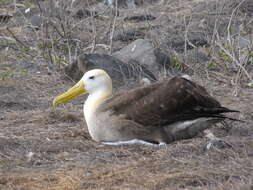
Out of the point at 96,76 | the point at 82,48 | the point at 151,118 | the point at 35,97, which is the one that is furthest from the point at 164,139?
the point at 82,48

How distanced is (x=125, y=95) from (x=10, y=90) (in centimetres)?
229

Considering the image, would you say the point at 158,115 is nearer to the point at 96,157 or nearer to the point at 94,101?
the point at 94,101

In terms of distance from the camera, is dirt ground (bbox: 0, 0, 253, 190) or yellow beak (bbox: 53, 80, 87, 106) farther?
yellow beak (bbox: 53, 80, 87, 106)

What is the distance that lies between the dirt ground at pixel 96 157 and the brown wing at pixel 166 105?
23 centimetres

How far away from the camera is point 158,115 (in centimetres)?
597

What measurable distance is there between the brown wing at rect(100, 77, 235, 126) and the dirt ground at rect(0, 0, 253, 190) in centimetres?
23

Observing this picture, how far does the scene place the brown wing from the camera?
5965mm

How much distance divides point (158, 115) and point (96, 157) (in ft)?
2.48

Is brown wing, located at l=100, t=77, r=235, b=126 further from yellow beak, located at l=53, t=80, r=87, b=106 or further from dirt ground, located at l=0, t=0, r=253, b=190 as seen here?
yellow beak, located at l=53, t=80, r=87, b=106

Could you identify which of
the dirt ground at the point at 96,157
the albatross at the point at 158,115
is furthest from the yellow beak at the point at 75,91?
the albatross at the point at 158,115

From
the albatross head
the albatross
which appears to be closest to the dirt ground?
the albatross

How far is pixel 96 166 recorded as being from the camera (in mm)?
5184

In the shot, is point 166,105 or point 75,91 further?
point 75,91

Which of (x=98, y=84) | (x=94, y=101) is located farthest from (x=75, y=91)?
(x=94, y=101)
